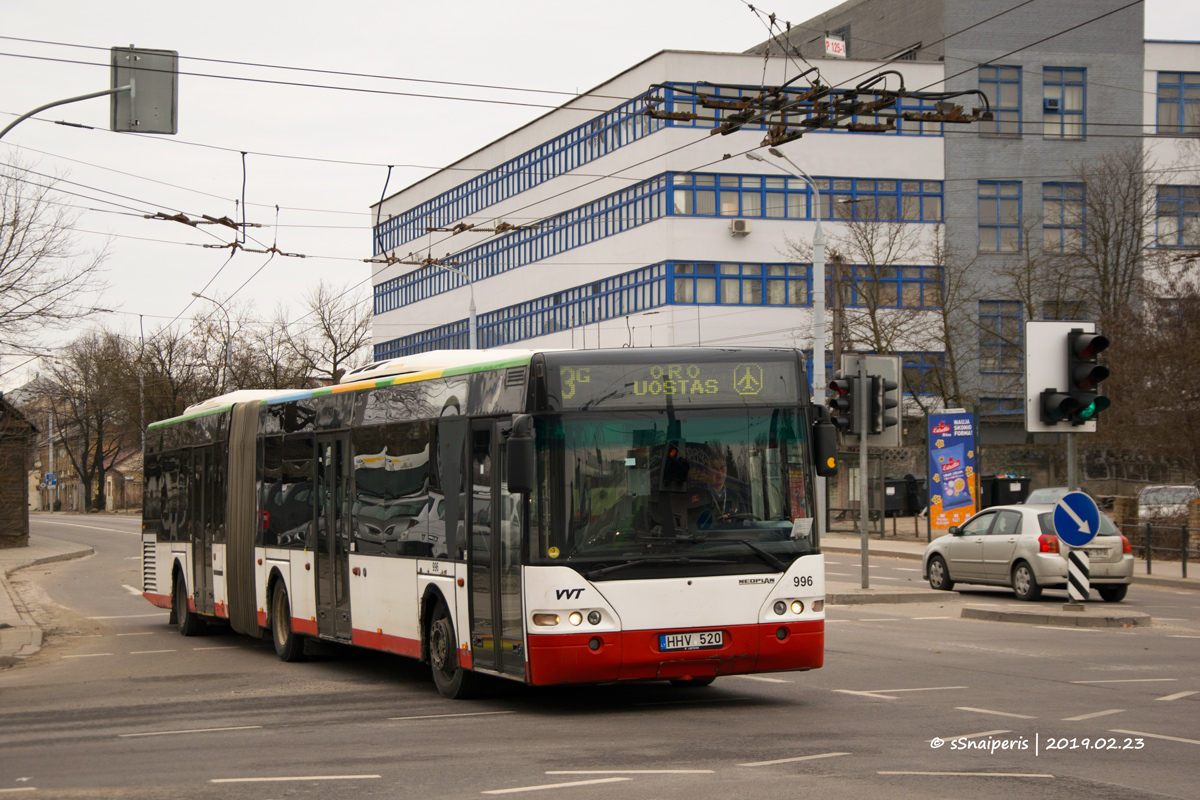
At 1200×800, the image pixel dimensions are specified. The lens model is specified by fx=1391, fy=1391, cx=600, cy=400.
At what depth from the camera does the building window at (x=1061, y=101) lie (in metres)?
60.6

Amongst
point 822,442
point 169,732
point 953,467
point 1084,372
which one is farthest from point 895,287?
point 169,732

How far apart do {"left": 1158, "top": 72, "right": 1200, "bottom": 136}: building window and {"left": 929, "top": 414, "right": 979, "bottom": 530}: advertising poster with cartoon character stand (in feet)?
111

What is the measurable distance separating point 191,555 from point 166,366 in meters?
59.8

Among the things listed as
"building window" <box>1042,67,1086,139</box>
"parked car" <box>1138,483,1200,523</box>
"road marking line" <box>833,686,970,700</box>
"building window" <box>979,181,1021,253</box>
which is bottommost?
"road marking line" <box>833,686,970,700</box>

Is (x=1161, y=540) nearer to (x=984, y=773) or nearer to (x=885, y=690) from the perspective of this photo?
(x=885, y=690)

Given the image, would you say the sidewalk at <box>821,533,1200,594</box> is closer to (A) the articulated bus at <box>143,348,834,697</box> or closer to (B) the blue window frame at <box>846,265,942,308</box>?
(B) the blue window frame at <box>846,265,942,308</box>

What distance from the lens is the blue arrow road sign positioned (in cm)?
1675

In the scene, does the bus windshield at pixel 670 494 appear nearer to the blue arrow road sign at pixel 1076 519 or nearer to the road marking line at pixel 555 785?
the road marking line at pixel 555 785

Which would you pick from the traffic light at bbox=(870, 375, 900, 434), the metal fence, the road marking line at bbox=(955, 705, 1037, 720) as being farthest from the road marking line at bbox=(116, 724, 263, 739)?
the metal fence

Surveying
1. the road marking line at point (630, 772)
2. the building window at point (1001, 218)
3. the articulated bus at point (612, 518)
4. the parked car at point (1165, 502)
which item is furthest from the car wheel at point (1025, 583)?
the building window at point (1001, 218)

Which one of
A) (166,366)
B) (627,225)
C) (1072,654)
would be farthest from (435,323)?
(1072,654)

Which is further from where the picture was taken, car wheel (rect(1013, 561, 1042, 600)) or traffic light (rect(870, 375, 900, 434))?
car wheel (rect(1013, 561, 1042, 600))

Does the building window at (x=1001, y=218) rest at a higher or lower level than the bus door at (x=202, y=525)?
higher

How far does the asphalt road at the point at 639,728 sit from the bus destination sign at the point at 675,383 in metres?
2.33
